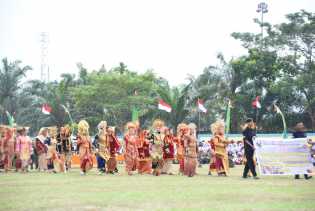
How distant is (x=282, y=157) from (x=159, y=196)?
294 inches

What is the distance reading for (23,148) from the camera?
26.0m

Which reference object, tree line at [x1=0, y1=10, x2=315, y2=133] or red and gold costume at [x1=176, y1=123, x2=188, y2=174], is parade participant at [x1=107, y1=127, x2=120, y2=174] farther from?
tree line at [x1=0, y1=10, x2=315, y2=133]

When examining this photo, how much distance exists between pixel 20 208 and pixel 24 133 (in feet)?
→ 52.0

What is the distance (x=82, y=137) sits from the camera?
2295cm

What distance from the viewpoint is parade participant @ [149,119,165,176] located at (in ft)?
75.3

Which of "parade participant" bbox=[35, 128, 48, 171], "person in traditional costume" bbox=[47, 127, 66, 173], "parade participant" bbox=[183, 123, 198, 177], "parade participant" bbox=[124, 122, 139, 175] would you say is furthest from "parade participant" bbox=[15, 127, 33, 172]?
"parade participant" bbox=[183, 123, 198, 177]

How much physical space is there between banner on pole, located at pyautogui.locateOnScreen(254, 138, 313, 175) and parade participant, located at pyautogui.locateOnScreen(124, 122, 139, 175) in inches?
210

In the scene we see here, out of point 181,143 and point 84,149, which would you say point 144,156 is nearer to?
point 181,143

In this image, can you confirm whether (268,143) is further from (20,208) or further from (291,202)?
(20,208)

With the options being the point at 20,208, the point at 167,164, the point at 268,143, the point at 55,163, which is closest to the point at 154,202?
the point at 20,208

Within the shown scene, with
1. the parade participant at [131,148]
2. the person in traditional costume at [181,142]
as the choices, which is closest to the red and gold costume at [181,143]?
the person in traditional costume at [181,142]

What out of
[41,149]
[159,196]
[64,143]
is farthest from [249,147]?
[41,149]

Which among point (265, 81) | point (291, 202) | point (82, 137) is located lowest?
point (291, 202)

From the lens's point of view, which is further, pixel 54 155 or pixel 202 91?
pixel 202 91
